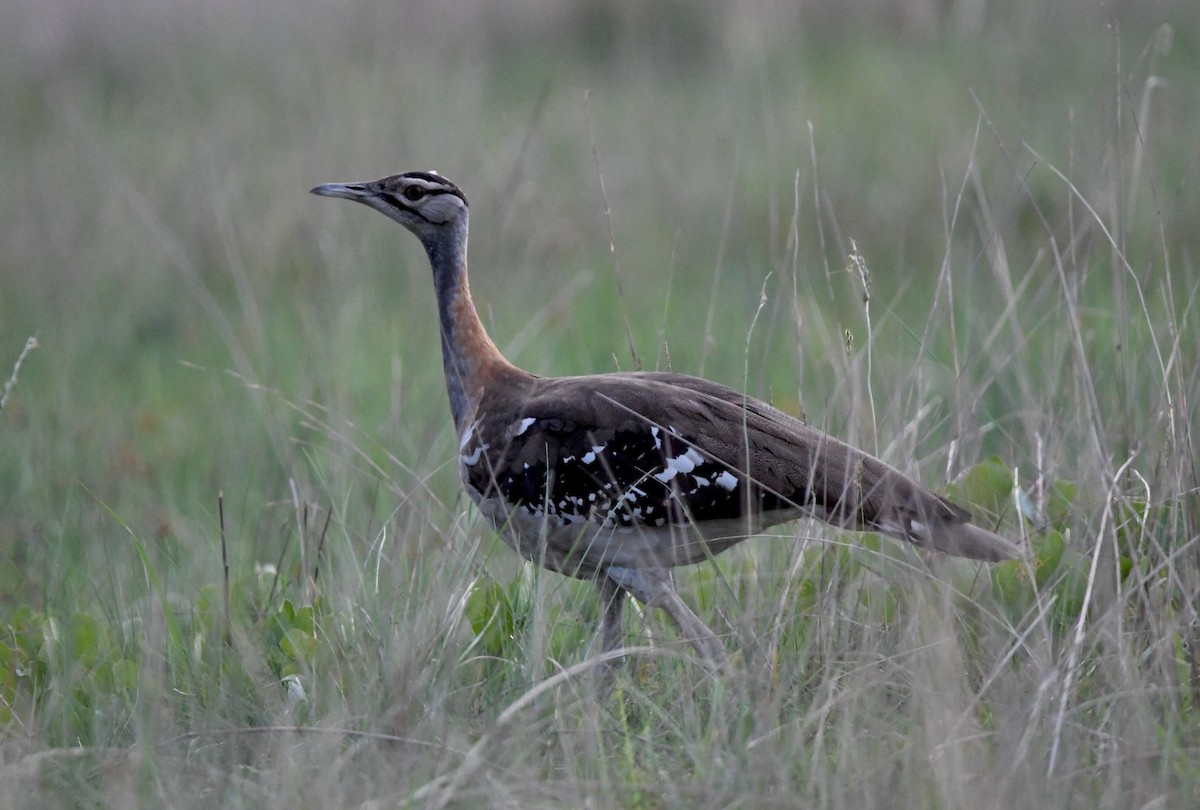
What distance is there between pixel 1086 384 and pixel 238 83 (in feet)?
23.8

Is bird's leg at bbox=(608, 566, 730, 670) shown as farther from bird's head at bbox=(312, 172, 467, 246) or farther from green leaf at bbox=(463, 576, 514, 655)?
bird's head at bbox=(312, 172, 467, 246)

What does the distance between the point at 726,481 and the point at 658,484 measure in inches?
6.7

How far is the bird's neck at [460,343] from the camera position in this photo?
408 centimetres

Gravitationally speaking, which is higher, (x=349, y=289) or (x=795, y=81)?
(x=795, y=81)

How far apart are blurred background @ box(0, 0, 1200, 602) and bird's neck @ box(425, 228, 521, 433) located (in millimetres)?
227

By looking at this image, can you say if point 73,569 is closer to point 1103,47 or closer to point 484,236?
point 484,236

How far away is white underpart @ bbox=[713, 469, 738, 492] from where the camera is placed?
11.6 feet

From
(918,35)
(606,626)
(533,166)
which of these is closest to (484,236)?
(533,166)

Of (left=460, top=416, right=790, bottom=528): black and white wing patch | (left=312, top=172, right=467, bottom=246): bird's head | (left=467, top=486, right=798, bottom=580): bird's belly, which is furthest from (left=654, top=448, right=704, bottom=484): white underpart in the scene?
(left=312, top=172, right=467, bottom=246): bird's head

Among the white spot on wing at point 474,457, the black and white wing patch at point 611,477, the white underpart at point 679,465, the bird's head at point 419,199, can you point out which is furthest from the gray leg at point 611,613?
the bird's head at point 419,199

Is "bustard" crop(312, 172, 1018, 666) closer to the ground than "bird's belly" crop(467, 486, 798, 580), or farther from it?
farther from it

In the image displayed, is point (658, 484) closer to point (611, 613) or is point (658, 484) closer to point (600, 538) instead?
point (600, 538)

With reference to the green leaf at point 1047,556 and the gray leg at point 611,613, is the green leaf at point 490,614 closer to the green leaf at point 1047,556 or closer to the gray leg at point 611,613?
the gray leg at point 611,613

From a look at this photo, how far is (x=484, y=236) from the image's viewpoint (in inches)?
307
